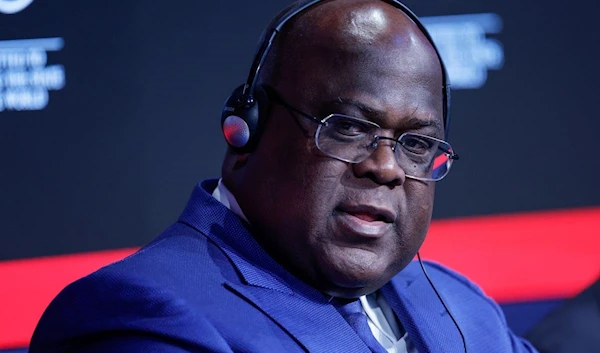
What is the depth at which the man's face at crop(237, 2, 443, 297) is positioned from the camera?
128 cm

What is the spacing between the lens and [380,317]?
1495mm

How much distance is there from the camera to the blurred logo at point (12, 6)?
80.0 inches

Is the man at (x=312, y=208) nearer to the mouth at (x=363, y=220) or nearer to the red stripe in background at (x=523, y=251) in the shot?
the mouth at (x=363, y=220)

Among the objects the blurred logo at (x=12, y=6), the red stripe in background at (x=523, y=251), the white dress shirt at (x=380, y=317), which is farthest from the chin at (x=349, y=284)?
the blurred logo at (x=12, y=6)

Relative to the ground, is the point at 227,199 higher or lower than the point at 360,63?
lower

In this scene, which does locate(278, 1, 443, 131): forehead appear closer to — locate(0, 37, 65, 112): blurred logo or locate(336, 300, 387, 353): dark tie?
locate(336, 300, 387, 353): dark tie

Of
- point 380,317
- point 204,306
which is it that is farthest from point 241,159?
point 380,317

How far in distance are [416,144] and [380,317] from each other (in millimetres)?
329

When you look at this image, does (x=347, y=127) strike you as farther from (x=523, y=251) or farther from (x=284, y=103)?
(x=523, y=251)

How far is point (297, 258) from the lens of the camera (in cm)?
131

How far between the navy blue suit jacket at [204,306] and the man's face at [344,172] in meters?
0.05

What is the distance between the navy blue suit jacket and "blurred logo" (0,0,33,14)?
86 cm

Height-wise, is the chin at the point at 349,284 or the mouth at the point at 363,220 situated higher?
the mouth at the point at 363,220

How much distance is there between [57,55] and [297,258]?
1053mm
